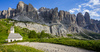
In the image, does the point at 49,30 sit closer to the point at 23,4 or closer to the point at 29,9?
the point at 29,9

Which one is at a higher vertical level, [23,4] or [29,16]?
[23,4]

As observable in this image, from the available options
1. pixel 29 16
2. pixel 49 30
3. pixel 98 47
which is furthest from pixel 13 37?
pixel 29 16

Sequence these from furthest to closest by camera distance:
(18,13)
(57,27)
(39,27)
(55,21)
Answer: (55,21) < (18,13) < (57,27) < (39,27)

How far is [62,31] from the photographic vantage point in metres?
162

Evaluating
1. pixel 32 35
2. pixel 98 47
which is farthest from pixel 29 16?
pixel 98 47

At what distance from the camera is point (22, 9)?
182625 mm

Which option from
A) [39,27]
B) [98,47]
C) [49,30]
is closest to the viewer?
[98,47]

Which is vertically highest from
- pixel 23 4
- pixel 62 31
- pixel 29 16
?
pixel 23 4

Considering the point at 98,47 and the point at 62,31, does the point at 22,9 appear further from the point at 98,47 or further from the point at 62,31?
the point at 98,47

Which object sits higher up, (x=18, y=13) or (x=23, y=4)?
(x=23, y=4)

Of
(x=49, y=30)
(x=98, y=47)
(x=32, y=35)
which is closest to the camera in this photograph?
(x=98, y=47)

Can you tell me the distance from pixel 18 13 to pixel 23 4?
1273 inches

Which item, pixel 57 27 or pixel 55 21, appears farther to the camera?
pixel 55 21

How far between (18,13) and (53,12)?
101675 millimetres
